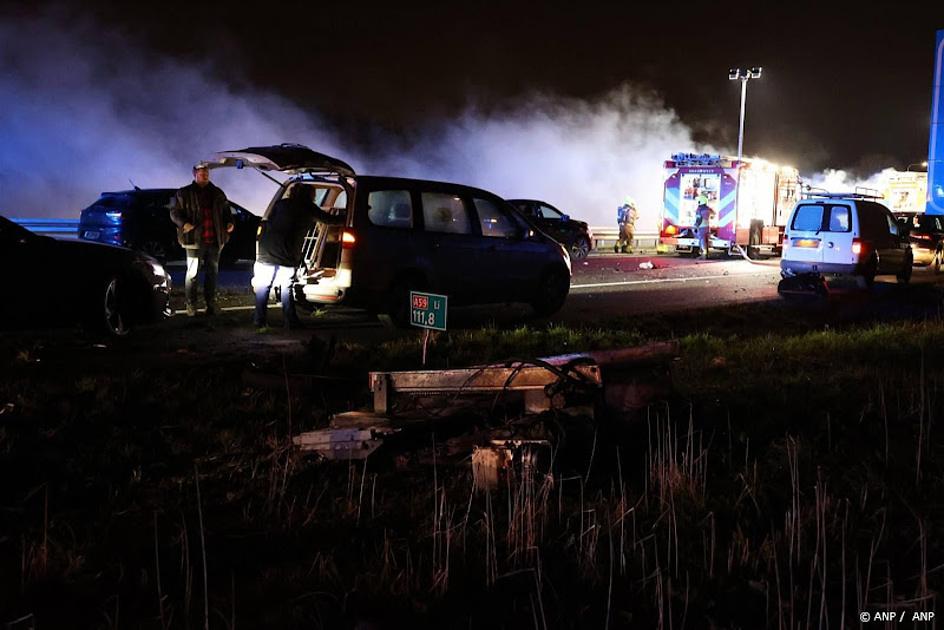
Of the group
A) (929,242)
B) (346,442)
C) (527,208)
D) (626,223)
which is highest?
(527,208)

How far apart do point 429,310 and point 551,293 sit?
6.14 meters

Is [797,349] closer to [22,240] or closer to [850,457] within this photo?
[850,457]

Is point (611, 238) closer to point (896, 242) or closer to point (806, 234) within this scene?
point (896, 242)

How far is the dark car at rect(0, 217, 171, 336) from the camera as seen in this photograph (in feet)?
27.9

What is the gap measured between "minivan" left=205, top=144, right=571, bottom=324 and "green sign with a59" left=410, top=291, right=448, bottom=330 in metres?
3.49

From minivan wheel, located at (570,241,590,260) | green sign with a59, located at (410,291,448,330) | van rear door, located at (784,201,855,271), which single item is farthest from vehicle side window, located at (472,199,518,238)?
minivan wheel, located at (570,241,590,260)

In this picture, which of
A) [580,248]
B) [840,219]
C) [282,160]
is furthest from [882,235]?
[282,160]

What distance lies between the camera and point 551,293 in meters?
12.5

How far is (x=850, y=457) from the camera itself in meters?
5.47

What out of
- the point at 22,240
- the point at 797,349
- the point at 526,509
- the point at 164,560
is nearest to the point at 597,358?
the point at 526,509

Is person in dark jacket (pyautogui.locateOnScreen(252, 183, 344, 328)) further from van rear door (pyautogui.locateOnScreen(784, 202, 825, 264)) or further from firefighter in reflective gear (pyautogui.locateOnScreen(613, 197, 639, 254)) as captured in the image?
firefighter in reflective gear (pyautogui.locateOnScreen(613, 197, 639, 254))

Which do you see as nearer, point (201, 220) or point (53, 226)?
point (201, 220)

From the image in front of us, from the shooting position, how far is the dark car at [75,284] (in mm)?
8492

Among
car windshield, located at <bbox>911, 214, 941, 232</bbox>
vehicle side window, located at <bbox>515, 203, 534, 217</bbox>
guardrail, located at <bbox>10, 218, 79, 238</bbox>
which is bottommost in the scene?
guardrail, located at <bbox>10, 218, 79, 238</bbox>
